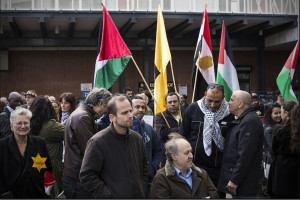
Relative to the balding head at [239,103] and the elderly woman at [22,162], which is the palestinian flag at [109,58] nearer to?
the balding head at [239,103]

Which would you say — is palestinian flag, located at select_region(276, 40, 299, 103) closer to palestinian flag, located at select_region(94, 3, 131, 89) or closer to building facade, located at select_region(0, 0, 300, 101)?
palestinian flag, located at select_region(94, 3, 131, 89)

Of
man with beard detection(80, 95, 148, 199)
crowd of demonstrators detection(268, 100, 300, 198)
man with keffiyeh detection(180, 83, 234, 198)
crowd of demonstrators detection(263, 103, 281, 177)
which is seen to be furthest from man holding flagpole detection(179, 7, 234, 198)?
crowd of demonstrators detection(263, 103, 281, 177)

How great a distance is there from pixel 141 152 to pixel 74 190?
4.05 ft

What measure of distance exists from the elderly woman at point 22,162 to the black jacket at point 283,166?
258 centimetres

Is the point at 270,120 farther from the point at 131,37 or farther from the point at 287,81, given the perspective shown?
the point at 131,37

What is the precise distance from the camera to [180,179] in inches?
174

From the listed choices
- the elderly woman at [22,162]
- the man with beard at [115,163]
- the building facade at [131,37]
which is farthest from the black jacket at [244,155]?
the building facade at [131,37]

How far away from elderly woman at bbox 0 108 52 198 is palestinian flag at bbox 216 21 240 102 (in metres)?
4.41

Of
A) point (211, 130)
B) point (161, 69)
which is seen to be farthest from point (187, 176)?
point (161, 69)

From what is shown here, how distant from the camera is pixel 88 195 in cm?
508

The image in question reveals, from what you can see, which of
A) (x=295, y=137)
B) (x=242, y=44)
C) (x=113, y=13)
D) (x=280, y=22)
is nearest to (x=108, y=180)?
(x=295, y=137)

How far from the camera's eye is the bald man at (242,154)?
203 inches

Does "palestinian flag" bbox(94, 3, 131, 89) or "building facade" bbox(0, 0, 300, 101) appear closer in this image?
"palestinian flag" bbox(94, 3, 131, 89)

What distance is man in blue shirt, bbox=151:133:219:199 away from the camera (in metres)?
4.36
